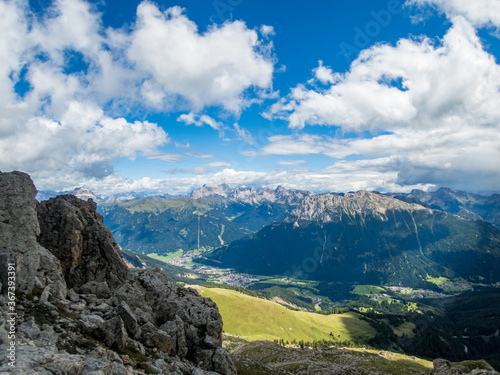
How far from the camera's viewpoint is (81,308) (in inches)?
1366

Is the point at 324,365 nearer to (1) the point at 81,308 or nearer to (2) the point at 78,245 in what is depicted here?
(1) the point at 81,308

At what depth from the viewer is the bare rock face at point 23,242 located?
33.6 metres

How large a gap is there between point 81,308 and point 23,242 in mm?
13287

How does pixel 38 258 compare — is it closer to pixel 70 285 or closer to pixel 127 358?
pixel 70 285

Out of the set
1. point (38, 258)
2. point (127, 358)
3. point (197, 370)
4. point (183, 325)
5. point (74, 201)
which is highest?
point (74, 201)

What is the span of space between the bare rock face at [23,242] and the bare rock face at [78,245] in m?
7.97

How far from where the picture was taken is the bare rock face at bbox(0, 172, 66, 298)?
110 feet

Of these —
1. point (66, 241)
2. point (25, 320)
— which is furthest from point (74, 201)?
point (25, 320)

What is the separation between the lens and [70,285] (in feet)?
155

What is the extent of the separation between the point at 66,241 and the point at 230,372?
38.1m
